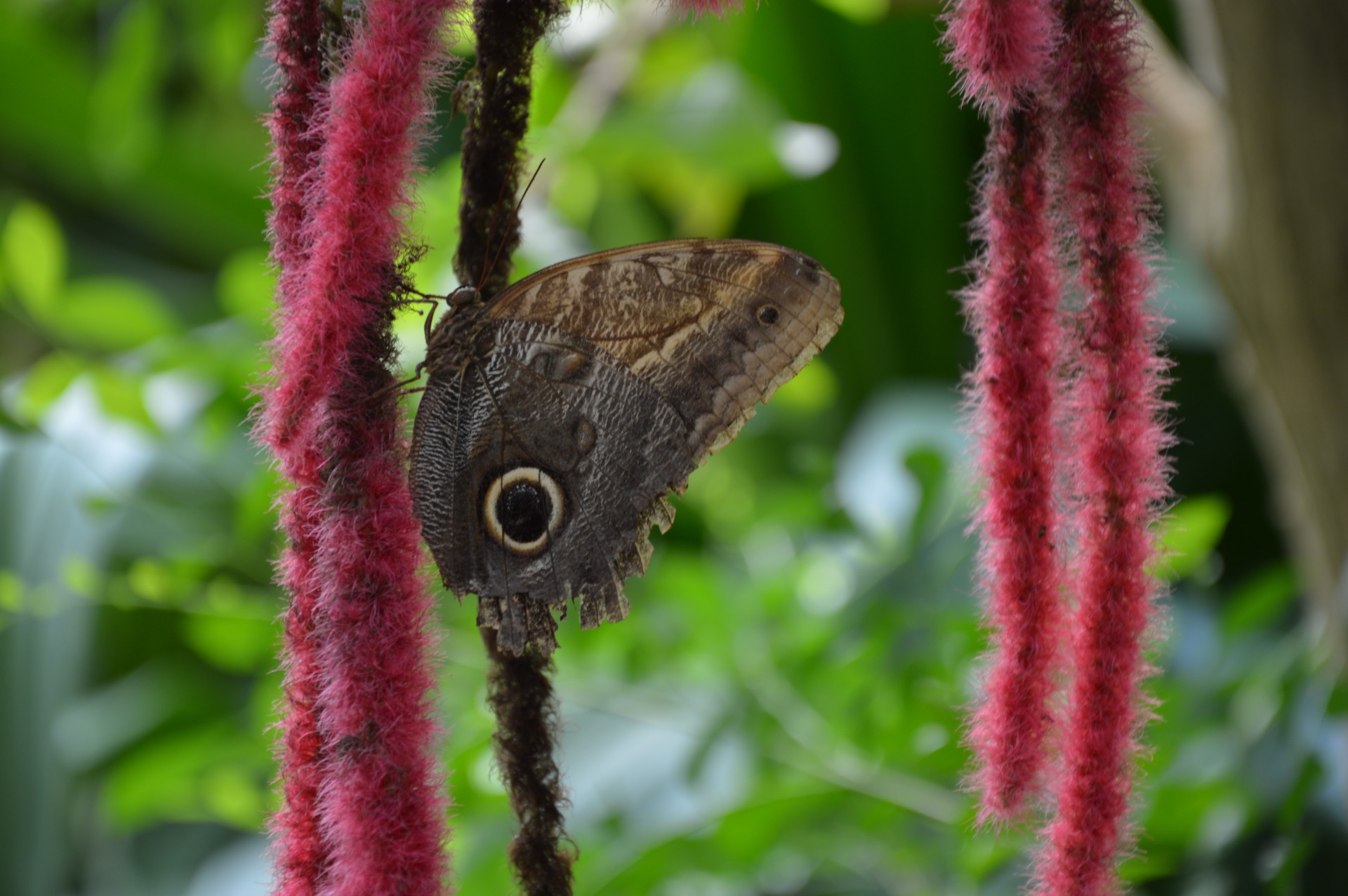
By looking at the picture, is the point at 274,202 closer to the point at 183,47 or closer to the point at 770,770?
the point at 770,770

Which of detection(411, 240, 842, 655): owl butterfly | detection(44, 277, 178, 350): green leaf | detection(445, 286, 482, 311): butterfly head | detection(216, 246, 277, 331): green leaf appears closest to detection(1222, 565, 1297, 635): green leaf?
detection(411, 240, 842, 655): owl butterfly

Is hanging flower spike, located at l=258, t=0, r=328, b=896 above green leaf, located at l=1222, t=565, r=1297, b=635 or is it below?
above

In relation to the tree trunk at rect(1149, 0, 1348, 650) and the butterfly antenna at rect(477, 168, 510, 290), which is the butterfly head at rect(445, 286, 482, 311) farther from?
the tree trunk at rect(1149, 0, 1348, 650)

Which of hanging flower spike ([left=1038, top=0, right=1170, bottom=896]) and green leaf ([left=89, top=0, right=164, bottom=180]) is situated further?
green leaf ([left=89, top=0, right=164, bottom=180])

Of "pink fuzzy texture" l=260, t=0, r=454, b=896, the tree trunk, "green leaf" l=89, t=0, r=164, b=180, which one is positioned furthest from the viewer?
"green leaf" l=89, t=0, r=164, b=180

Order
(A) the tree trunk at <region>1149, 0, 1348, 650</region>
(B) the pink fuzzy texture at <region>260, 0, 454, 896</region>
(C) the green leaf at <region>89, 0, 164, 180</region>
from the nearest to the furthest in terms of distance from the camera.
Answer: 1. (B) the pink fuzzy texture at <region>260, 0, 454, 896</region>
2. (A) the tree trunk at <region>1149, 0, 1348, 650</region>
3. (C) the green leaf at <region>89, 0, 164, 180</region>

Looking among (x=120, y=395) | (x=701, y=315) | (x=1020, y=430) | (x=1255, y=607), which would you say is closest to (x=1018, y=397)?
(x=1020, y=430)

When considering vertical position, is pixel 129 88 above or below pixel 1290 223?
above

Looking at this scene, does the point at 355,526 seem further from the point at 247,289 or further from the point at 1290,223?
the point at 1290,223
